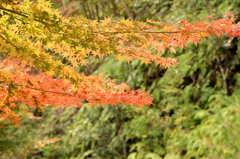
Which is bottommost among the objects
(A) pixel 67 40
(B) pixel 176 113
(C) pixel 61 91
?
(B) pixel 176 113

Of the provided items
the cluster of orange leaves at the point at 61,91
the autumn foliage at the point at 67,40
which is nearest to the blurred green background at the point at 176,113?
the cluster of orange leaves at the point at 61,91

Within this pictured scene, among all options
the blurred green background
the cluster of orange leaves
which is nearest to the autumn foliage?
the cluster of orange leaves

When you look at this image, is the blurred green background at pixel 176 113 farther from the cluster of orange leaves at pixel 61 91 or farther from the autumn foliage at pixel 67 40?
the autumn foliage at pixel 67 40

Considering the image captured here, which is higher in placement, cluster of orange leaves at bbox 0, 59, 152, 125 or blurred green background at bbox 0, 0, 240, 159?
cluster of orange leaves at bbox 0, 59, 152, 125

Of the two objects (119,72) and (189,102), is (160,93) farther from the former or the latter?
(119,72)

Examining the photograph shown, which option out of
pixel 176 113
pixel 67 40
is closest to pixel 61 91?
pixel 67 40

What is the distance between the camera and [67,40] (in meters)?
1.92

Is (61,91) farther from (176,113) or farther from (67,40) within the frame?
(176,113)

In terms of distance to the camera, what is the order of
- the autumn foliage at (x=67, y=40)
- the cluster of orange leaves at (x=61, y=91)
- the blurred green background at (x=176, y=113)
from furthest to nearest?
1. the blurred green background at (x=176, y=113)
2. the cluster of orange leaves at (x=61, y=91)
3. the autumn foliage at (x=67, y=40)

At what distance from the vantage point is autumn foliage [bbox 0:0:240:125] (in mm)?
1870

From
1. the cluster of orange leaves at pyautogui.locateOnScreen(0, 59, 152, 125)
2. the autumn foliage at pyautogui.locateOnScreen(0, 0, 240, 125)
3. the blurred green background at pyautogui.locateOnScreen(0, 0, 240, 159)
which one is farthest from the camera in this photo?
the blurred green background at pyautogui.locateOnScreen(0, 0, 240, 159)

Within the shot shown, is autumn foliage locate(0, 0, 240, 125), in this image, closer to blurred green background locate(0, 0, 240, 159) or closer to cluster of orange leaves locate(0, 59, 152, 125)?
cluster of orange leaves locate(0, 59, 152, 125)

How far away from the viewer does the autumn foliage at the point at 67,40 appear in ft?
6.14

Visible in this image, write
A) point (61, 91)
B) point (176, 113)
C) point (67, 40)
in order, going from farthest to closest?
point (176, 113), point (61, 91), point (67, 40)
